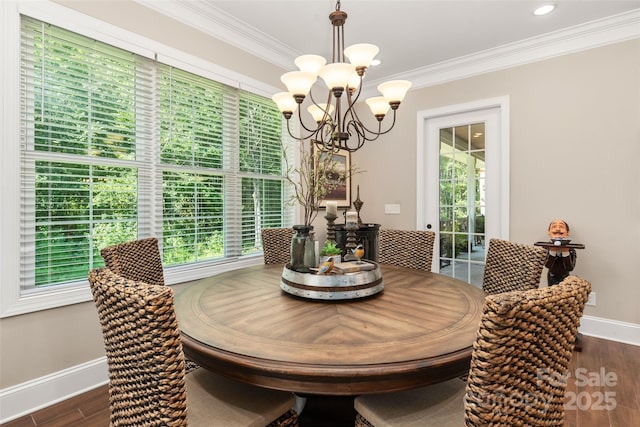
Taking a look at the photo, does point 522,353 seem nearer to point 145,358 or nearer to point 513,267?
point 145,358

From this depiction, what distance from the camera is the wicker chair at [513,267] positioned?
166 cm

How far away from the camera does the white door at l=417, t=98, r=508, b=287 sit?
3438 millimetres

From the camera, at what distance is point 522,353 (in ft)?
2.50

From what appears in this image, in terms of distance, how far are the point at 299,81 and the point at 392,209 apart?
269 centimetres

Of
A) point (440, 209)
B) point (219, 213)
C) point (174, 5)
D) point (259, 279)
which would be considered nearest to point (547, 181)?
point (440, 209)

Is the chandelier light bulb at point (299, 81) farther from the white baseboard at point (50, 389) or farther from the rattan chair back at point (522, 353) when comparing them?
the white baseboard at point (50, 389)

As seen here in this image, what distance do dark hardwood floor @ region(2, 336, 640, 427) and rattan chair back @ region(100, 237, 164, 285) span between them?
827mm

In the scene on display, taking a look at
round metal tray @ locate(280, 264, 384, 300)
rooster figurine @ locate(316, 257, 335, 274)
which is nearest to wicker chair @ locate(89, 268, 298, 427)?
round metal tray @ locate(280, 264, 384, 300)

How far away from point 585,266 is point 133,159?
392 centimetres

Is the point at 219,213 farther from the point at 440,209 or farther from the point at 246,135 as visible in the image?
the point at 440,209

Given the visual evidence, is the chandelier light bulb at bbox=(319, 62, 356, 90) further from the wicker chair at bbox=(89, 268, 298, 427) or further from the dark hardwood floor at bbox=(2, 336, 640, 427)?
the dark hardwood floor at bbox=(2, 336, 640, 427)

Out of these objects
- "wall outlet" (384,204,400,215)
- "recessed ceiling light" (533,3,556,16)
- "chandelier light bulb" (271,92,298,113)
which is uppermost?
"recessed ceiling light" (533,3,556,16)

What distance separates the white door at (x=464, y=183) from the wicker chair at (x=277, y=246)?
1987mm

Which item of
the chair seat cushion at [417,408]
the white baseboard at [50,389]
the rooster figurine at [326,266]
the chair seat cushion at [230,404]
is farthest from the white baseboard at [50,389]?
the chair seat cushion at [417,408]
